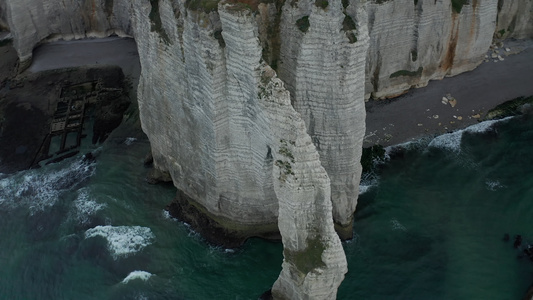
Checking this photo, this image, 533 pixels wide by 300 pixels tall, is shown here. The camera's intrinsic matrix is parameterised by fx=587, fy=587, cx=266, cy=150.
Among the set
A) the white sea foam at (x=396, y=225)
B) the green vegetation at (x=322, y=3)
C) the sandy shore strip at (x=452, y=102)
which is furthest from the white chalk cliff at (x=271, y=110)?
the sandy shore strip at (x=452, y=102)

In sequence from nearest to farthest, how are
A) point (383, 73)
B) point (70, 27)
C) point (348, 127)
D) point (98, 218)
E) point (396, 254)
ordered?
point (348, 127) < point (396, 254) < point (98, 218) < point (383, 73) < point (70, 27)

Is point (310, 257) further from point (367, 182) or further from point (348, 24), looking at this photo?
point (367, 182)

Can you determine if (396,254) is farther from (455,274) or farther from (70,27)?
(70,27)

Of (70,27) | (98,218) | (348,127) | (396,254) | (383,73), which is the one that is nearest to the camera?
(348,127)

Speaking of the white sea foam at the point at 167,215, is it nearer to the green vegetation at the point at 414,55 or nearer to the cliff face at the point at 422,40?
the cliff face at the point at 422,40

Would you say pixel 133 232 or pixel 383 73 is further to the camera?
pixel 383 73

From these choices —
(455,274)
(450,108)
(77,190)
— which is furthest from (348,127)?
(77,190)

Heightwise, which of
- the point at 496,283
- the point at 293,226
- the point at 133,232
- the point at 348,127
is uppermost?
the point at 348,127
